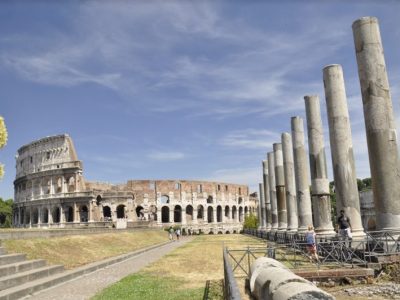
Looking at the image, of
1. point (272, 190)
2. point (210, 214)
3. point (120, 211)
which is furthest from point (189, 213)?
point (272, 190)

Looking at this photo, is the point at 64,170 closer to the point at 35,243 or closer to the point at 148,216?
the point at 148,216

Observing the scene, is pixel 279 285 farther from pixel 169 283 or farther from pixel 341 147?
pixel 341 147

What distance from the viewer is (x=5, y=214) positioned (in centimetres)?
8975

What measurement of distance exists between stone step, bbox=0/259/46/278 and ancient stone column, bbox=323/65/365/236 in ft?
32.0

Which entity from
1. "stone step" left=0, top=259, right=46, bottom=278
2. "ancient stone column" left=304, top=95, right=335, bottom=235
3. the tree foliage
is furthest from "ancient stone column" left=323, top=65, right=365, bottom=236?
the tree foliage

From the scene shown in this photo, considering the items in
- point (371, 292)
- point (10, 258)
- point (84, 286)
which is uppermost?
point (10, 258)

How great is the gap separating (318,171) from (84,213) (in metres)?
50.0

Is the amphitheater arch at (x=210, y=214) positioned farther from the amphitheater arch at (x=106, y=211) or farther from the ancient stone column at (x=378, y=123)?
the ancient stone column at (x=378, y=123)

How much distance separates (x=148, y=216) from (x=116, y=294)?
56.5 meters

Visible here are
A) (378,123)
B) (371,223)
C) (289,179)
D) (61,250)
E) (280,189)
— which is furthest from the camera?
(371,223)

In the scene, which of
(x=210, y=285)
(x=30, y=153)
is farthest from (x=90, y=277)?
(x=30, y=153)

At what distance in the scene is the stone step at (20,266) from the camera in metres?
9.33

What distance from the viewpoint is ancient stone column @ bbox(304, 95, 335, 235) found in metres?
15.8

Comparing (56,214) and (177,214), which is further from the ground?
(56,214)
